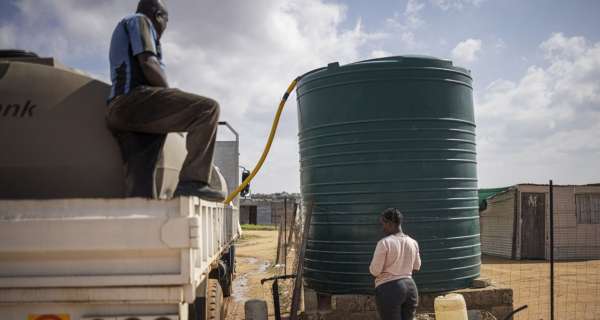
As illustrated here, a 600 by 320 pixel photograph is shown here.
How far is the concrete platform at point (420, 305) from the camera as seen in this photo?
529cm

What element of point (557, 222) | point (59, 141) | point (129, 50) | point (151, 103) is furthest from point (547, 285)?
point (59, 141)

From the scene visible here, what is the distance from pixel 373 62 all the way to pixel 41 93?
3.49 m

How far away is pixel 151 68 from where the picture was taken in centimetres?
303

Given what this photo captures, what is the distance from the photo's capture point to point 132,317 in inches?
90.0

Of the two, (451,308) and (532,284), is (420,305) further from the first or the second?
(532,284)

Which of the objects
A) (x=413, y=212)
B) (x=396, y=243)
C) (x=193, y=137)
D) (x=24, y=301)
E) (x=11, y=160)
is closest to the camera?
(x=24, y=301)

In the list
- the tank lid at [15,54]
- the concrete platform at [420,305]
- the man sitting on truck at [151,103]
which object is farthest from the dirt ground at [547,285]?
the tank lid at [15,54]

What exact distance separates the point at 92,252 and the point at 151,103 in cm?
111

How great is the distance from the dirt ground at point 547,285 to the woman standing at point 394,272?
7.12 feet

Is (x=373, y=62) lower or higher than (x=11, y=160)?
higher

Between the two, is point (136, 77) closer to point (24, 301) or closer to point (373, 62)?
point (24, 301)

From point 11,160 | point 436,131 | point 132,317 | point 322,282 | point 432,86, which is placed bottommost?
point 322,282

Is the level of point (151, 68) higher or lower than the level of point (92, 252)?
higher

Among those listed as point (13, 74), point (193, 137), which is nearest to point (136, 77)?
point (193, 137)
